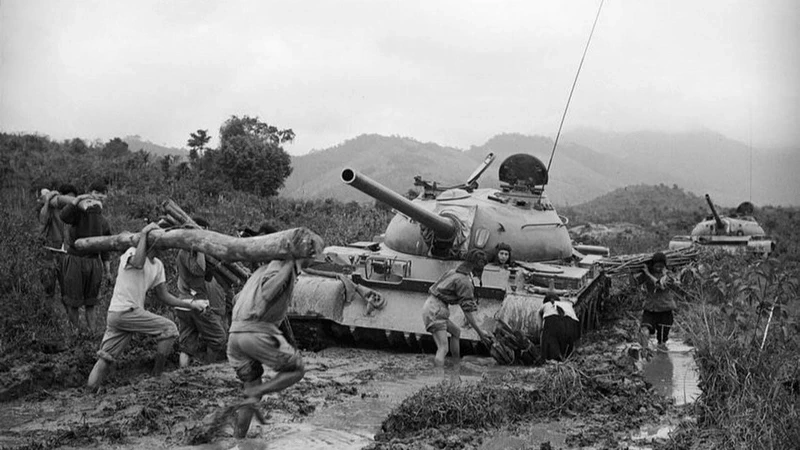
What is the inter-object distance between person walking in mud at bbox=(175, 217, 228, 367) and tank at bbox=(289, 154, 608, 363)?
124cm

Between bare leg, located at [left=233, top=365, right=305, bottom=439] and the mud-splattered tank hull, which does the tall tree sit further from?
bare leg, located at [left=233, top=365, right=305, bottom=439]

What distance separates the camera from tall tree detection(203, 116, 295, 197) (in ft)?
73.2

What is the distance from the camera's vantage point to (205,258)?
28.5ft

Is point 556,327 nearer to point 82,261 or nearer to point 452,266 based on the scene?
point 452,266

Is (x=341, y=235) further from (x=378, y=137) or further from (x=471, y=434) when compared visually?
(x=378, y=137)

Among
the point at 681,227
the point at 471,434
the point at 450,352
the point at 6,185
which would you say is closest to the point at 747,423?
the point at 471,434

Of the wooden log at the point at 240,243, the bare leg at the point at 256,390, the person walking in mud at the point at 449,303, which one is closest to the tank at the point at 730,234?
the person walking in mud at the point at 449,303

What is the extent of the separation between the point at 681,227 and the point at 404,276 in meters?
26.1

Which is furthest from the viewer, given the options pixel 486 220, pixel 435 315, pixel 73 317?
pixel 486 220

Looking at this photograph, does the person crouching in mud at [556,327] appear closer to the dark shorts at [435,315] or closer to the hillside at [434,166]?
the dark shorts at [435,315]

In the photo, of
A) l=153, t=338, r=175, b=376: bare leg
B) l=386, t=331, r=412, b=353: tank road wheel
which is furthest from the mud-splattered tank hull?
l=153, t=338, r=175, b=376: bare leg

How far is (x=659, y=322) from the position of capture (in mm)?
10469

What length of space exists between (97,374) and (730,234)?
16.2 m

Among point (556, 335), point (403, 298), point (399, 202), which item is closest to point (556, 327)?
point (556, 335)
